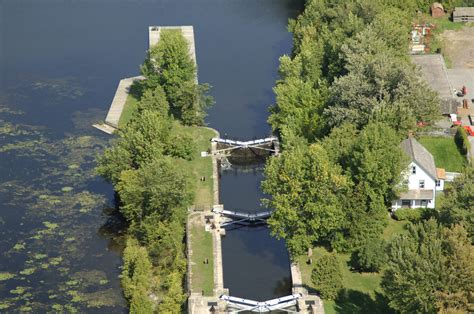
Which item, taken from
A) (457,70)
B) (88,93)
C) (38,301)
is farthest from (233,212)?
(457,70)

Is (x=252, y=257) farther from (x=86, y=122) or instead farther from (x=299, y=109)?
(x=86, y=122)

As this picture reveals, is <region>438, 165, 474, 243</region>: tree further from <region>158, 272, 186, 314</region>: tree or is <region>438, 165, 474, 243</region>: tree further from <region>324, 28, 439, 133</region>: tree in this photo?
<region>158, 272, 186, 314</region>: tree

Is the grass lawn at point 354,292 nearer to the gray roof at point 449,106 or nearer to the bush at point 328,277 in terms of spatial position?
the bush at point 328,277

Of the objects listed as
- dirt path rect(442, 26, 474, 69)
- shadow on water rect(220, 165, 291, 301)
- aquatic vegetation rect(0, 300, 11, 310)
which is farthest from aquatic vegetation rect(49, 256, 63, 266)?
dirt path rect(442, 26, 474, 69)

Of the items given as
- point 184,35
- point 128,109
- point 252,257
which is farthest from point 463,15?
point 252,257

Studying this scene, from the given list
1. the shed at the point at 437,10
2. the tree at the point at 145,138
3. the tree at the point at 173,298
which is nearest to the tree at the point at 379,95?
the tree at the point at 145,138

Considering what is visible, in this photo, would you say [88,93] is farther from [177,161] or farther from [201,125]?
[177,161]
